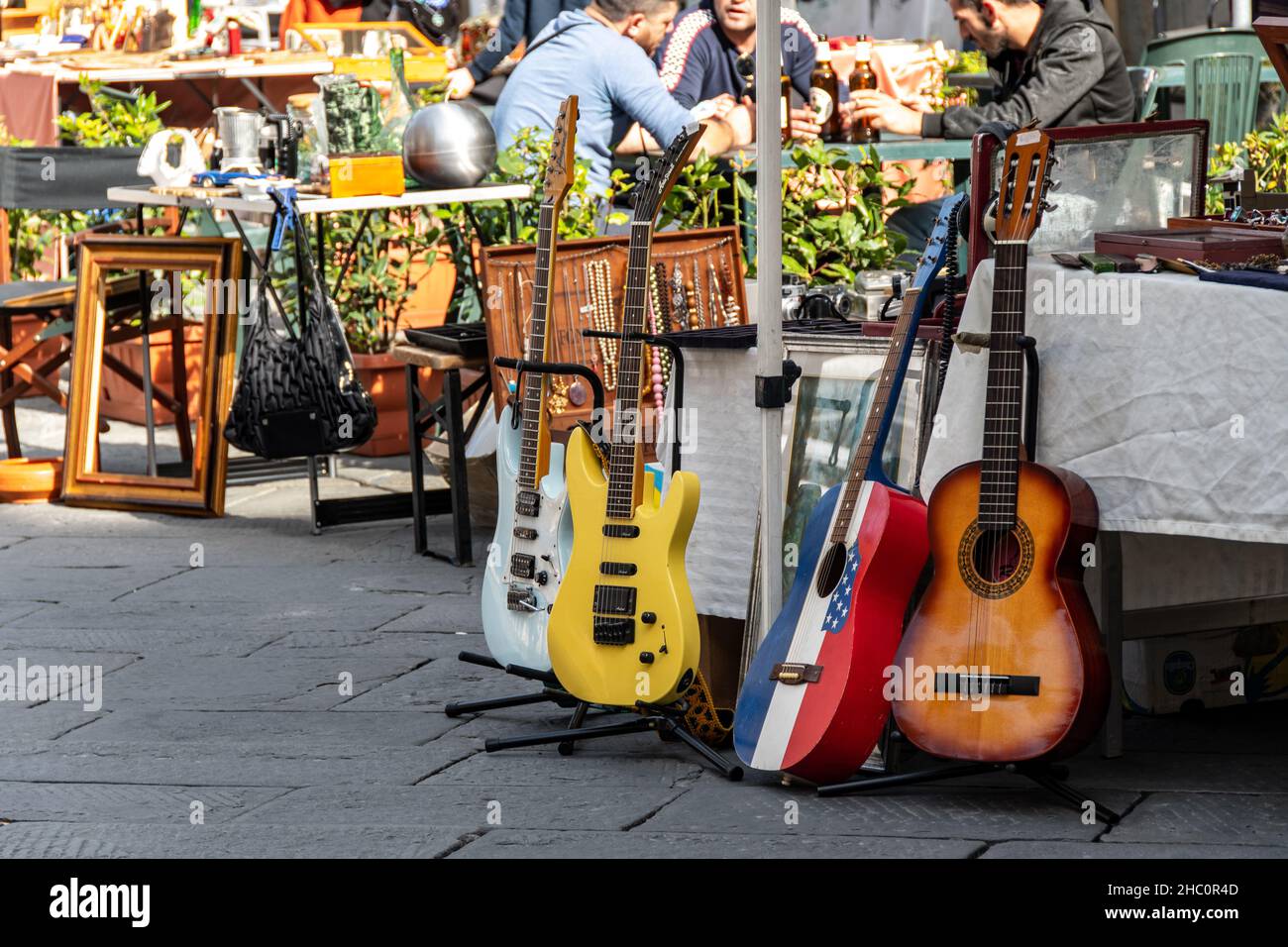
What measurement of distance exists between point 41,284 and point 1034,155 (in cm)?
516

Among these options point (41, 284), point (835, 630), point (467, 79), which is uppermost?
point (467, 79)

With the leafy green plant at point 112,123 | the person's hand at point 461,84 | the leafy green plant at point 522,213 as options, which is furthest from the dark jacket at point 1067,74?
the leafy green plant at point 112,123

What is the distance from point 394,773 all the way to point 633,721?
0.53m

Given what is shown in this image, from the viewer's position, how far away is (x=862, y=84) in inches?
278

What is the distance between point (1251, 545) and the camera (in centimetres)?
380

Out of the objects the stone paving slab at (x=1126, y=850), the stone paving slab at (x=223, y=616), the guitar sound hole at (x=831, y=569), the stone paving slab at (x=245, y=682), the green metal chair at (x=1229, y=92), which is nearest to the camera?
the stone paving slab at (x=1126, y=850)

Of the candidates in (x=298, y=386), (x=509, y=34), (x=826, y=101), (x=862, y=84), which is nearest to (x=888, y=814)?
(x=298, y=386)

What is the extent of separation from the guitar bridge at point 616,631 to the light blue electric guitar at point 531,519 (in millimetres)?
235

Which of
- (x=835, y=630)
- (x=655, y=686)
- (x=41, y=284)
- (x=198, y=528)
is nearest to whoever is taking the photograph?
(x=835, y=630)

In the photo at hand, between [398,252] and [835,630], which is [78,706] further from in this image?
[398,252]

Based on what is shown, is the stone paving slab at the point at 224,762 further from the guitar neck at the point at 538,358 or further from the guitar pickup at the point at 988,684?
the guitar pickup at the point at 988,684

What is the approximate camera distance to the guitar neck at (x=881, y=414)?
12.3 feet

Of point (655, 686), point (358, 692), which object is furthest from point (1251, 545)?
point (358, 692)

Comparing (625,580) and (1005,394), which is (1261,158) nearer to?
(1005,394)
